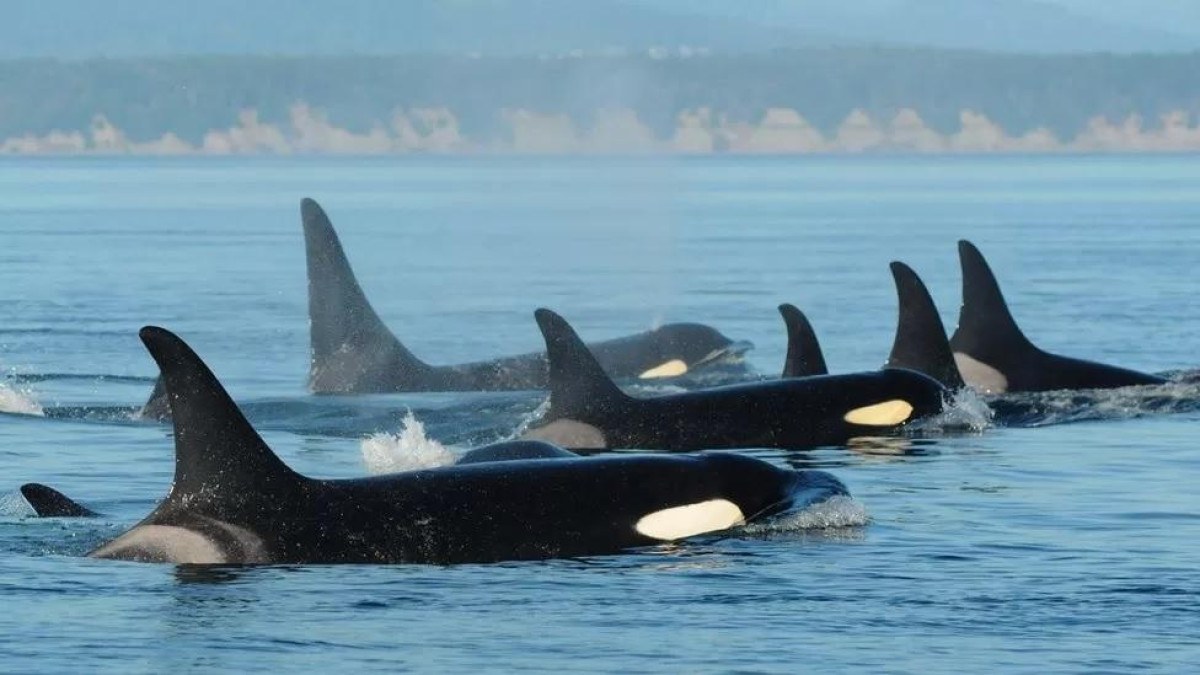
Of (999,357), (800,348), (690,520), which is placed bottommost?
(690,520)

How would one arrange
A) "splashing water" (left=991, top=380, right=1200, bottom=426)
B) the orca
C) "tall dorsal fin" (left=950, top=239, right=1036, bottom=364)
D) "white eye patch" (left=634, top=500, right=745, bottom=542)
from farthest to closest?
"tall dorsal fin" (left=950, top=239, right=1036, bottom=364) → "splashing water" (left=991, top=380, right=1200, bottom=426) → the orca → "white eye patch" (left=634, top=500, right=745, bottom=542)

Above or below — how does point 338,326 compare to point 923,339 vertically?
above

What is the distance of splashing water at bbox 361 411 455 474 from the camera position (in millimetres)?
15797

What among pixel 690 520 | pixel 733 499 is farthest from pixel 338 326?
pixel 690 520

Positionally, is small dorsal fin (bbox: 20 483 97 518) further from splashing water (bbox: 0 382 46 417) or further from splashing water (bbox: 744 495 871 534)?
splashing water (bbox: 0 382 46 417)

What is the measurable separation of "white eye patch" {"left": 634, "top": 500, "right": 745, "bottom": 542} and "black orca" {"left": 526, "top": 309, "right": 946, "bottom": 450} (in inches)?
134

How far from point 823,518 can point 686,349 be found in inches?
372

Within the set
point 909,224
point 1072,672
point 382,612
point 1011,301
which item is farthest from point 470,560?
point 909,224

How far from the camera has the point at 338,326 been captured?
21000 millimetres

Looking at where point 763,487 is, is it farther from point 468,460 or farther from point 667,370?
point 667,370

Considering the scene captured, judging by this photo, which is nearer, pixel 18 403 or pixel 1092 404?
pixel 1092 404

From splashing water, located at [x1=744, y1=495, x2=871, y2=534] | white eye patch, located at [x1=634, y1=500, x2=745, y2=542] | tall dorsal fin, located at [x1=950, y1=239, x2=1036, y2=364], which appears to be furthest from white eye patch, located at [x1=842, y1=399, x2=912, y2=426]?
white eye patch, located at [x1=634, y1=500, x2=745, y2=542]

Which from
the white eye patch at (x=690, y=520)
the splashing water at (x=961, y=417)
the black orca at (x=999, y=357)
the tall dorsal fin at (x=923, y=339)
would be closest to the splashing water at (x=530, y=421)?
the splashing water at (x=961, y=417)

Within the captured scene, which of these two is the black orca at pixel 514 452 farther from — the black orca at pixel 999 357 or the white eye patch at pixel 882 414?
the black orca at pixel 999 357
